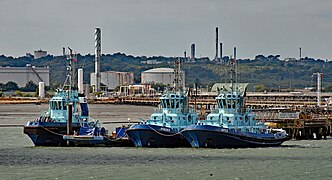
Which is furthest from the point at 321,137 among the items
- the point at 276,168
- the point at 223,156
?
the point at 276,168

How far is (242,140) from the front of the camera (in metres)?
80.9

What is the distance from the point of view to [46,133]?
83.6 m

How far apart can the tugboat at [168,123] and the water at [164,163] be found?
1403 millimetres

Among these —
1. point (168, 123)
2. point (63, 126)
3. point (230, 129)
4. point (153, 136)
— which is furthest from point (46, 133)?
point (230, 129)

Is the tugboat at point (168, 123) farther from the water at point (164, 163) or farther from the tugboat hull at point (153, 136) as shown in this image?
the water at point (164, 163)

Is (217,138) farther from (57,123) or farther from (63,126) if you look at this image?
(57,123)

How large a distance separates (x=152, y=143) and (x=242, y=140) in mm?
8404

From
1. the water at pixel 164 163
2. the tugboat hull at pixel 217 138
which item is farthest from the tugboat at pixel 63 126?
the tugboat hull at pixel 217 138

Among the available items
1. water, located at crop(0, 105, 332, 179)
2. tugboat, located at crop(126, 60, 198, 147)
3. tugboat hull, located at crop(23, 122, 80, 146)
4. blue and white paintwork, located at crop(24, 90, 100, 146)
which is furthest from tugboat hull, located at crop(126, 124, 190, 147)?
tugboat hull, located at crop(23, 122, 80, 146)

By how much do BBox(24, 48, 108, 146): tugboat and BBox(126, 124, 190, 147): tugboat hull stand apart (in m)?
3.17

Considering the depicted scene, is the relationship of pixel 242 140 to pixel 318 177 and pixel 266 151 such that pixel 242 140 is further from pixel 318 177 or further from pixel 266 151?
pixel 318 177

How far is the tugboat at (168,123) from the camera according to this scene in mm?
80750

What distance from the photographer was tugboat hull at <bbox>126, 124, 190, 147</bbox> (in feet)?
264

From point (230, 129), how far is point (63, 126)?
53.7 feet
